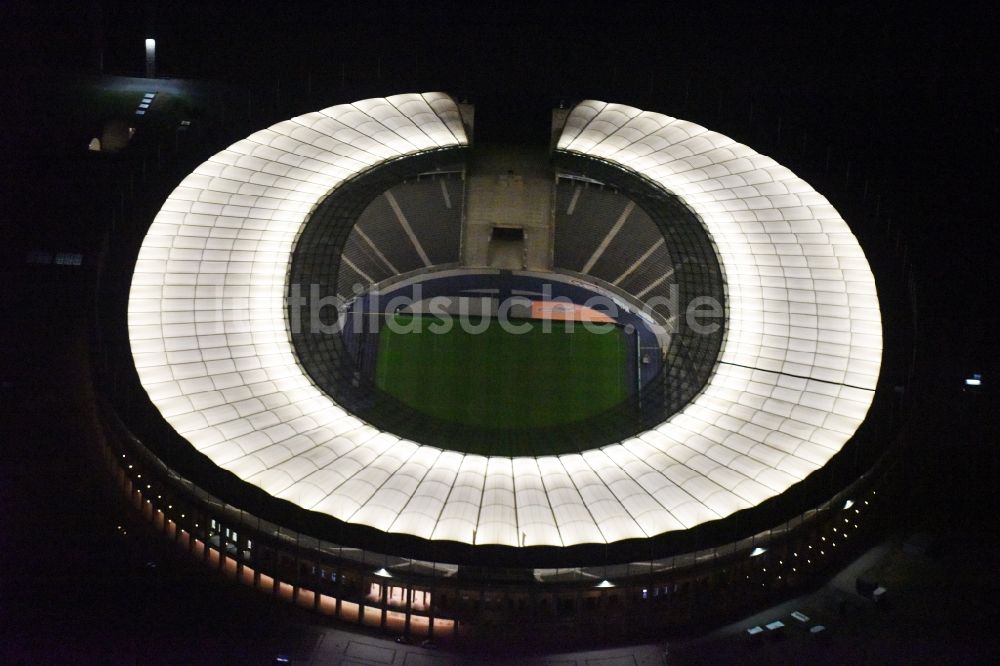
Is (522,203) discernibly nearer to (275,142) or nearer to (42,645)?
(275,142)

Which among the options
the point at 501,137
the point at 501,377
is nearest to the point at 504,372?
the point at 501,377

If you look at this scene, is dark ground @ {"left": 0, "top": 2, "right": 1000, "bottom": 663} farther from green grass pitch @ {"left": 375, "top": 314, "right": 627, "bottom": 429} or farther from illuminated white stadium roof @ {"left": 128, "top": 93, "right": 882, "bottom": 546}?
green grass pitch @ {"left": 375, "top": 314, "right": 627, "bottom": 429}

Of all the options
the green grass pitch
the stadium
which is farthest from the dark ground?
the green grass pitch

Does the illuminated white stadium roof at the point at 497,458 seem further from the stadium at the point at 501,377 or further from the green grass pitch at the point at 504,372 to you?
the green grass pitch at the point at 504,372

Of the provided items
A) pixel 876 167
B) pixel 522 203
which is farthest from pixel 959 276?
pixel 522 203

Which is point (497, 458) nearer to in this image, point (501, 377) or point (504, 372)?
point (501, 377)

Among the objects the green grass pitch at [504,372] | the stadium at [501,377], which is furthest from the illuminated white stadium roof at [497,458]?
the green grass pitch at [504,372]
